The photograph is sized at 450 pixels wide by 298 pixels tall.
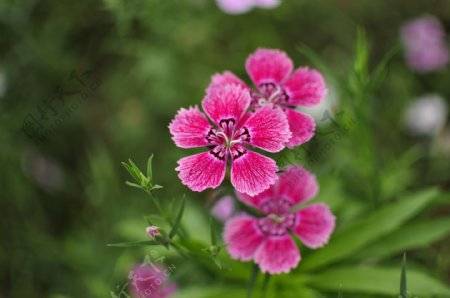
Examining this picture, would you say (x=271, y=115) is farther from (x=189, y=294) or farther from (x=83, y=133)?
(x=83, y=133)

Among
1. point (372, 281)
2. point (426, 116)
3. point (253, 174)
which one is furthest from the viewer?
point (426, 116)

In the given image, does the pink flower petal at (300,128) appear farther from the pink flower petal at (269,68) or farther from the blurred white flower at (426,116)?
the blurred white flower at (426,116)

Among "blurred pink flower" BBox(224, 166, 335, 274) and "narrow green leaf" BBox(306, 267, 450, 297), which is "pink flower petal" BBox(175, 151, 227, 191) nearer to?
"blurred pink flower" BBox(224, 166, 335, 274)

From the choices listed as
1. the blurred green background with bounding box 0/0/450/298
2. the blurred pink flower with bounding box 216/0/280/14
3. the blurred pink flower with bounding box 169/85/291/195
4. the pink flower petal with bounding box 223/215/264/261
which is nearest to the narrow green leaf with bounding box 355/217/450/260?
the blurred green background with bounding box 0/0/450/298

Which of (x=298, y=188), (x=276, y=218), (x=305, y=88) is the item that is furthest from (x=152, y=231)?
(x=305, y=88)

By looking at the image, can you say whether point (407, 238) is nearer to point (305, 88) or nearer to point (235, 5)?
point (305, 88)

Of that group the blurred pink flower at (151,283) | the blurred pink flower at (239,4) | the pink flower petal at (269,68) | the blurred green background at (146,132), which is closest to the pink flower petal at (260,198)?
the pink flower petal at (269,68)

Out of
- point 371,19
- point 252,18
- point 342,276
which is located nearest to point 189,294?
point 342,276
